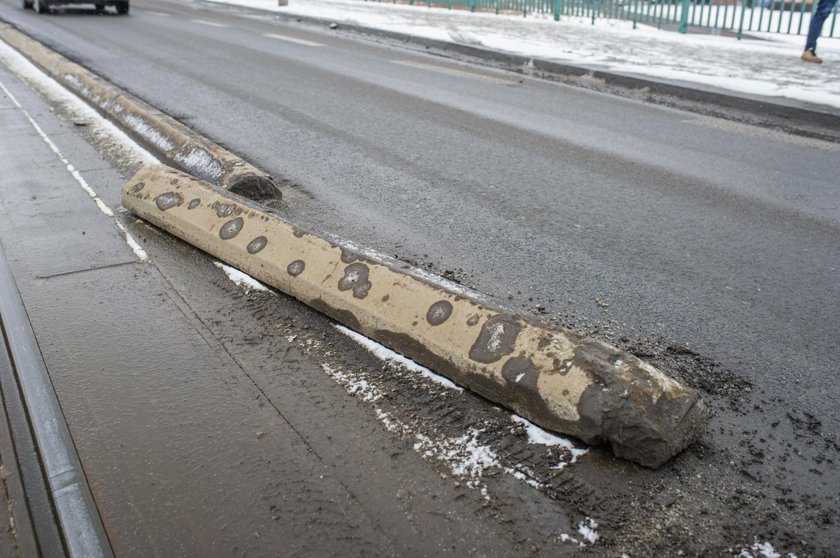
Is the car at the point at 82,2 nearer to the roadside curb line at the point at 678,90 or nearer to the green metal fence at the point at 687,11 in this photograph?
the roadside curb line at the point at 678,90

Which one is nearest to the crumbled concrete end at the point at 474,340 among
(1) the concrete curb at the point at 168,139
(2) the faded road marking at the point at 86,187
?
(2) the faded road marking at the point at 86,187

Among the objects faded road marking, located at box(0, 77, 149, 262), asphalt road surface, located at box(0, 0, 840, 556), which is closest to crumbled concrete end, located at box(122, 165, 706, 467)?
asphalt road surface, located at box(0, 0, 840, 556)

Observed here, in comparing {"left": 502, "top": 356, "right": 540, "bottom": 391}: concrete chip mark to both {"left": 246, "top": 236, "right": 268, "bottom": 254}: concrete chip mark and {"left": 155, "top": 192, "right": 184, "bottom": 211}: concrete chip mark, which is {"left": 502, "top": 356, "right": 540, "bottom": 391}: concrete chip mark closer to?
{"left": 246, "top": 236, "right": 268, "bottom": 254}: concrete chip mark

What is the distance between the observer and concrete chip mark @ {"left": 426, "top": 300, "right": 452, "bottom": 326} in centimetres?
288

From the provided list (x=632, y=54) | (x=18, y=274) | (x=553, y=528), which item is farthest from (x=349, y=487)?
(x=632, y=54)

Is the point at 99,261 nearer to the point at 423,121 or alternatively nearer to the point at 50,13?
the point at 423,121

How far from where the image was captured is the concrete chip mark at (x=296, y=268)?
344cm

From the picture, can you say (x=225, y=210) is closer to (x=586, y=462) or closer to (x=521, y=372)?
(x=521, y=372)

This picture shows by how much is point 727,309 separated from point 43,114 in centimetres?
681

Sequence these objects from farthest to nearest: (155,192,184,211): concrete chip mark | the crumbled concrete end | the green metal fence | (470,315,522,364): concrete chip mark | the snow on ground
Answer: the green metal fence < the snow on ground < (155,192,184,211): concrete chip mark < (470,315,522,364): concrete chip mark < the crumbled concrete end

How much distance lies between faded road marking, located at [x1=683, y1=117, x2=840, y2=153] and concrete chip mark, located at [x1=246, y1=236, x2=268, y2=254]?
18.2 ft

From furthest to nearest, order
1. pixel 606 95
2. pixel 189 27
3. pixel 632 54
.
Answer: pixel 189 27
pixel 632 54
pixel 606 95

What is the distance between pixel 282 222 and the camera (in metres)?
3.77

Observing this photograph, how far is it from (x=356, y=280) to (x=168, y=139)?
3.47m
